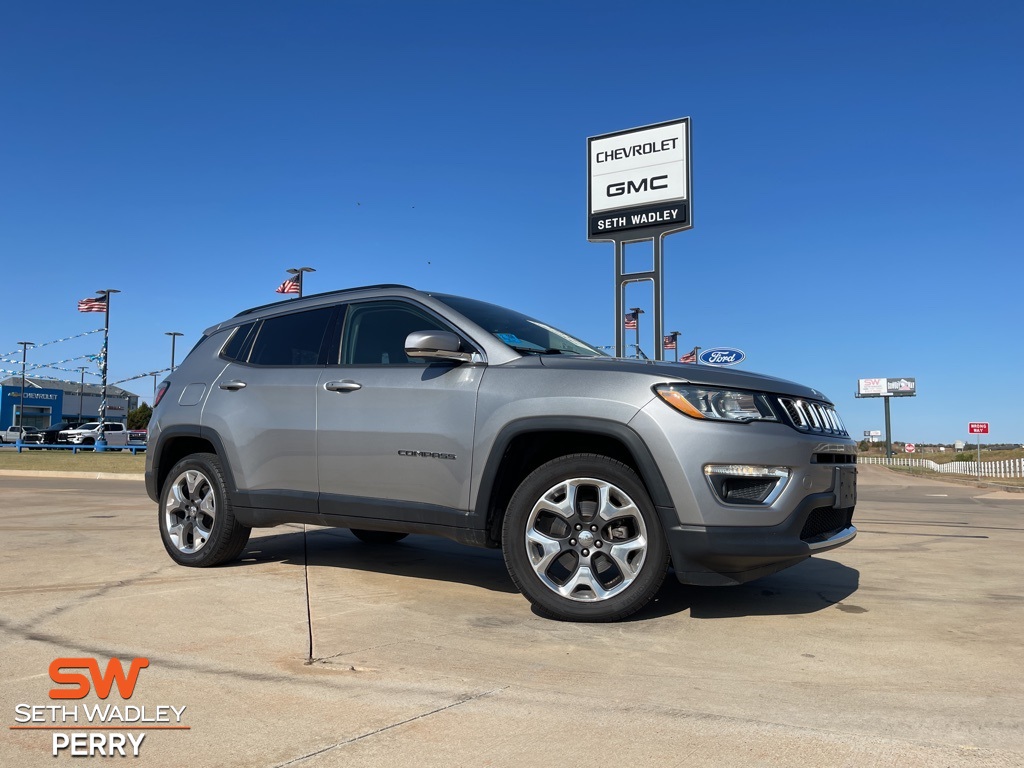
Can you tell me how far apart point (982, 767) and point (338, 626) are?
275cm

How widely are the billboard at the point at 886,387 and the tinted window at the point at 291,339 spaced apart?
103520mm

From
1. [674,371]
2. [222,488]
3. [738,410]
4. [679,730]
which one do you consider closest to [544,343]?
[674,371]

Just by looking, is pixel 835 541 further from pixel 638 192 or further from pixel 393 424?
pixel 638 192

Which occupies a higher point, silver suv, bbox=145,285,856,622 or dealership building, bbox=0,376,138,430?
dealership building, bbox=0,376,138,430

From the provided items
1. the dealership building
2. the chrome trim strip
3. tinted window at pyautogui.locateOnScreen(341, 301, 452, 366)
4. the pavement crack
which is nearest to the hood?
the chrome trim strip

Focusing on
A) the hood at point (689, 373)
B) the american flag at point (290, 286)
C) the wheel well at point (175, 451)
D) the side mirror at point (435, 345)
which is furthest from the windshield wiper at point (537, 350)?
the american flag at point (290, 286)

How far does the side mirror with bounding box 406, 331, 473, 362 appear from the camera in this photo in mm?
4297

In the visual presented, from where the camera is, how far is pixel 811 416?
416 centimetres

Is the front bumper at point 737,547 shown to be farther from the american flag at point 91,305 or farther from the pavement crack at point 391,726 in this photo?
the american flag at point 91,305

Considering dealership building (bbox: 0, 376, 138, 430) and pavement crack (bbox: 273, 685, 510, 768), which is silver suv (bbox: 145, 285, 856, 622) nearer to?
pavement crack (bbox: 273, 685, 510, 768)

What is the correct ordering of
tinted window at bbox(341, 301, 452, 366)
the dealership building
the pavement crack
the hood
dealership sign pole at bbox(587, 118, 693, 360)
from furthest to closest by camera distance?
the dealership building, dealership sign pole at bbox(587, 118, 693, 360), tinted window at bbox(341, 301, 452, 366), the hood, the pavement crack

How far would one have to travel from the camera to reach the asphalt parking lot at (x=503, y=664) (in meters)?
2.42

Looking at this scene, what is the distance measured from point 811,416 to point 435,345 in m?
2.05

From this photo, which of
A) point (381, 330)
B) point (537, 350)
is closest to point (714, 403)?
point (537, 350)
